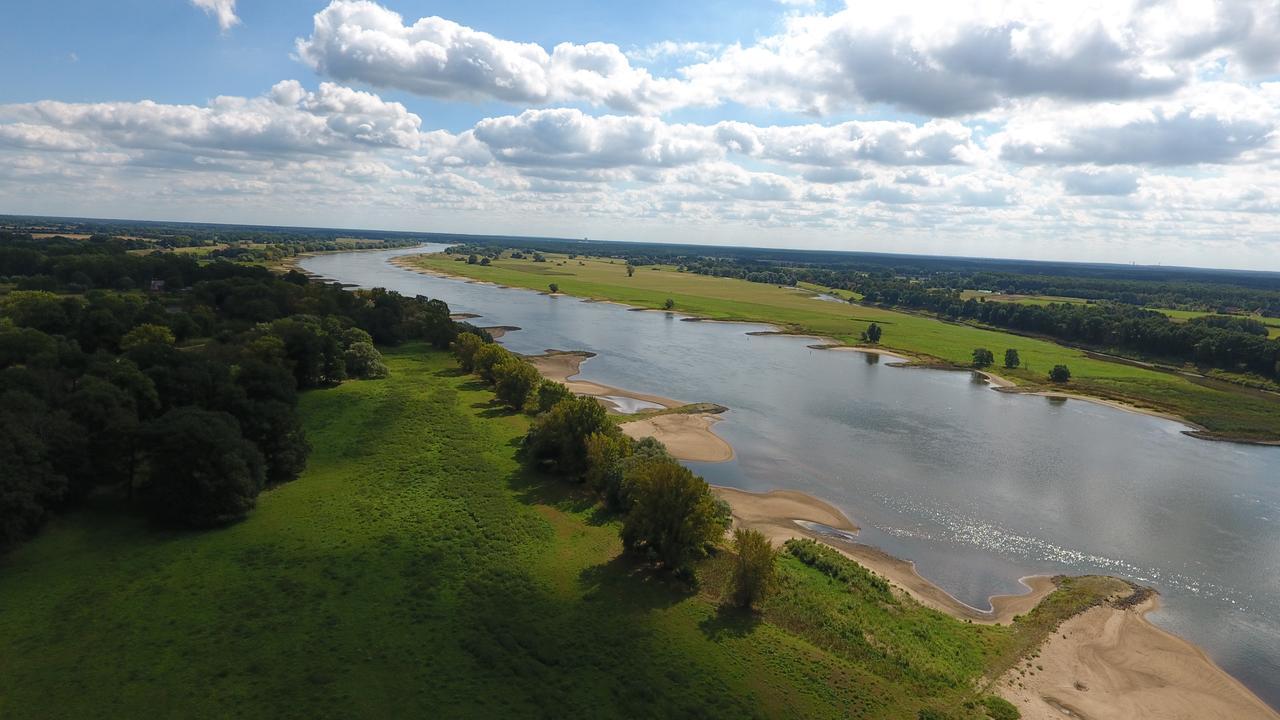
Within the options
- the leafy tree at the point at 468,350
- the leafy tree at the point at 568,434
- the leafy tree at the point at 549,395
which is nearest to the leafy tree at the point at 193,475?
the leafy tree at the point at 568,434

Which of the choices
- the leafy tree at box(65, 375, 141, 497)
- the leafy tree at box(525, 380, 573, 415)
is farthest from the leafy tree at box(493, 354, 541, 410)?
the leafy tree at box(65, 375, 141, 497)

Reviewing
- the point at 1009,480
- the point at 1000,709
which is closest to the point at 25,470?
the point at 1000,709

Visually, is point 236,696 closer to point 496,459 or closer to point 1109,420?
point 496,459

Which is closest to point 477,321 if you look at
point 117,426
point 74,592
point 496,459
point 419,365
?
point 419,365

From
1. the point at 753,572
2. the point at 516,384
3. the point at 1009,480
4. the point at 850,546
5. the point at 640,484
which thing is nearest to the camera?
the point at 753,572

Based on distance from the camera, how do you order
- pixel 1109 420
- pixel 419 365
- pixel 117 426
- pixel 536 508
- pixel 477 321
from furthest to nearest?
1. pixel 477 321
2. pixel 419 365
3. pixel 1109 420
4. pixel 536 508
5. pixel 117 426

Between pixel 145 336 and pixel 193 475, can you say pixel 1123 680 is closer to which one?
pixel 193 475
